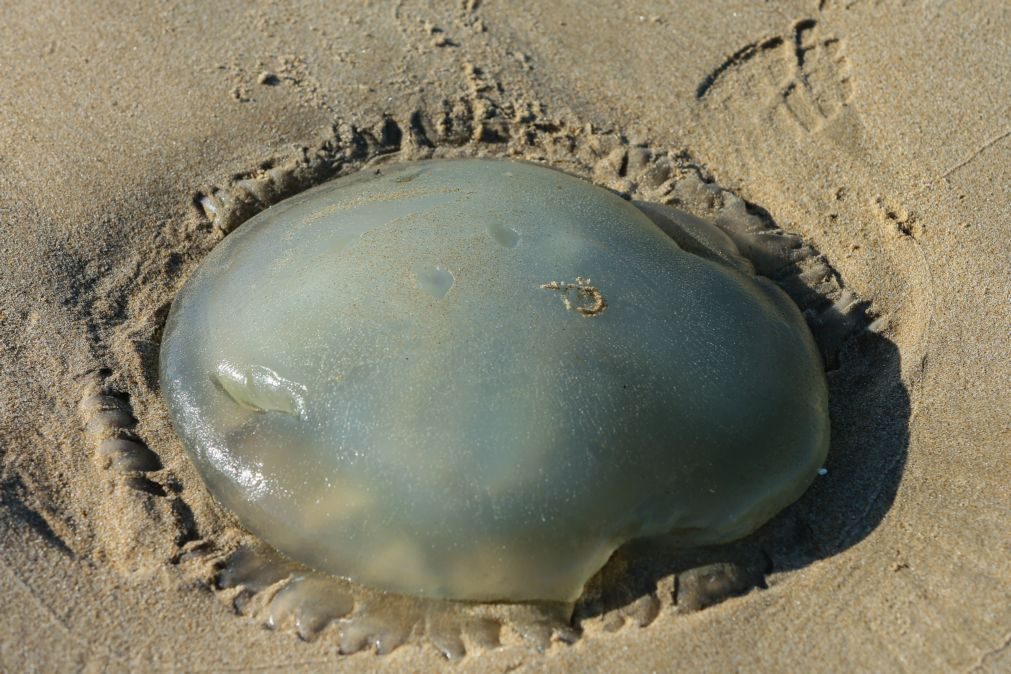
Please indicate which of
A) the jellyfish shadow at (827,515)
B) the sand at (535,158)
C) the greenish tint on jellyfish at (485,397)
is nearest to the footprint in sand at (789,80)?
the sand at (535,158)

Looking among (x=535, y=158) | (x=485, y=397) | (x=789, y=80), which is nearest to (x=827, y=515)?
(x=485, y=397)

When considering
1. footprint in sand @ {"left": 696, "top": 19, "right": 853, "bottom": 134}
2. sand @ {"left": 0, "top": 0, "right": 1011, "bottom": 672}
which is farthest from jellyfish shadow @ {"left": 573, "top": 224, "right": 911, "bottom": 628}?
footprint in sand @ {"left": 696, "top": 19, "right": 853, "bottom": 134}

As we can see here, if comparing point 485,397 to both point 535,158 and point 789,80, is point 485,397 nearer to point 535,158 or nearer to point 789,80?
point 535,158

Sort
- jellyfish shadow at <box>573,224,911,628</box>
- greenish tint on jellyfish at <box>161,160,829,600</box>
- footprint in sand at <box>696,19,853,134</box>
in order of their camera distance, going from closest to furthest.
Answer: greenish tint on jellyfish at <box>161,160,829,600</box> → jellyfish shadow at <box>573,224,911,628</box> → footprint in sand at <box>696,19,853,134</box>

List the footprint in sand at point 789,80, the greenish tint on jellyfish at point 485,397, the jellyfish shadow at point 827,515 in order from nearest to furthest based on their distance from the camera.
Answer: the greenish tint on jellyfish at point 485,397
the jellyfish shadow at point 827,515
the footprint in sand at point 789,80

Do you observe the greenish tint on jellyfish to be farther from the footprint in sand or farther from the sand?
the footprint in sand

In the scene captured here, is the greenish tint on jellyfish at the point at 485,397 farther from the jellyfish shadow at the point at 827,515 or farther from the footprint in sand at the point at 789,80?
the footprint in sand at the point at 789,80
